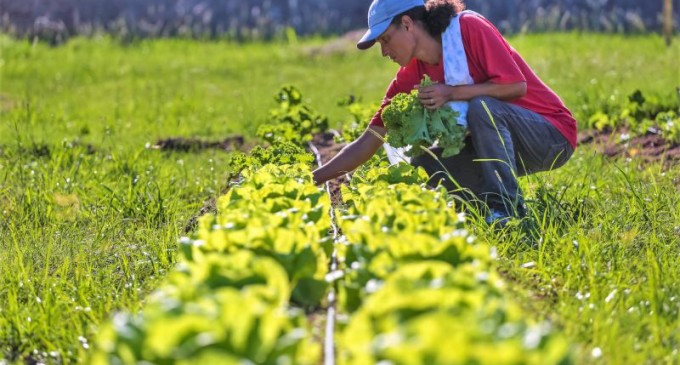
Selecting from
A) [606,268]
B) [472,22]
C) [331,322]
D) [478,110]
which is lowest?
[606,268]

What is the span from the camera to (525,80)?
15.4 feet

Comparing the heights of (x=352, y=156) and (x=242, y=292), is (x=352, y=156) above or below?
below

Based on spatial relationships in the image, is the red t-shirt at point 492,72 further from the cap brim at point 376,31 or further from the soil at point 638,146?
the soil at point 638,146

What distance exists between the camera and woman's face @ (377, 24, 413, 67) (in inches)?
Result: 183

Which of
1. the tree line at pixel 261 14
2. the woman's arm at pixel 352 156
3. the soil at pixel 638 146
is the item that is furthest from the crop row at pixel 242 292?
the tree line at pixel 261 14

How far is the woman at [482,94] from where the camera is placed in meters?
4.62

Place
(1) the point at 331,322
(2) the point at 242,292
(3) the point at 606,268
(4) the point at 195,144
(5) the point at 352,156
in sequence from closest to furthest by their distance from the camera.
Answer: (2) the point at 242,292 < (1) the point at 331,322 < (3) the point at 606,268 < (5) the point at 352,156 < (4) the point at 195,144

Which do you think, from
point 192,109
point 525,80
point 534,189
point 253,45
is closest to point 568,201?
point 534,189

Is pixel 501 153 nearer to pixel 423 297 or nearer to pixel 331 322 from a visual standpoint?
pixel 331 322

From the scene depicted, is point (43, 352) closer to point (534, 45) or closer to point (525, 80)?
point (525, 80)

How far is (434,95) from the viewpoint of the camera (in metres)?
4.59

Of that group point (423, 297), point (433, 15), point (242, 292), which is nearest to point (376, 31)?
point (433, 15)

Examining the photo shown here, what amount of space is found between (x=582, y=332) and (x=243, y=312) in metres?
1.46

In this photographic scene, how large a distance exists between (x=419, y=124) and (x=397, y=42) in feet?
1.22
